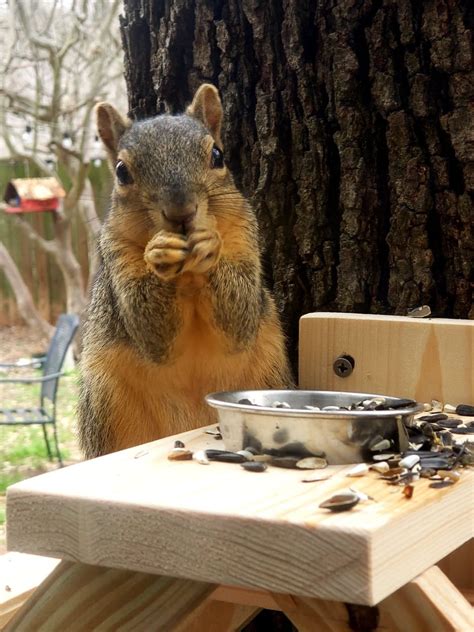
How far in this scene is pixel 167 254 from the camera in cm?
146

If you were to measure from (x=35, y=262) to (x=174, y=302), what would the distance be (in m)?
5.77

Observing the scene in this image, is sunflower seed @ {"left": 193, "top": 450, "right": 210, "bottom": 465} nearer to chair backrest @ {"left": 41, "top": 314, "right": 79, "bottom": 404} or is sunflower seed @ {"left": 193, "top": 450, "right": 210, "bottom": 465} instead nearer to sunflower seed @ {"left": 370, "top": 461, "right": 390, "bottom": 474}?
sunflower seed @ {"left": 370, "top": 461, "right": 390, "bottom": 474}

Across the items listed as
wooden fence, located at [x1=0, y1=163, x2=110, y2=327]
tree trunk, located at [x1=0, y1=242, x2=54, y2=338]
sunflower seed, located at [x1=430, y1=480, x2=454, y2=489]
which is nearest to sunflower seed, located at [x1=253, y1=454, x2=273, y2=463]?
sunflower seed, located at [x1=430, y1=480, x2=454, y2=489]

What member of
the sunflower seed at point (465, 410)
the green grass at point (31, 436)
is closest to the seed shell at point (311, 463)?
the sunflower seed at point (465, 410)

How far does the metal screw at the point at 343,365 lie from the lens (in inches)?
63.2

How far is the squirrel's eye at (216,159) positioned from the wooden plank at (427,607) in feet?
2.99

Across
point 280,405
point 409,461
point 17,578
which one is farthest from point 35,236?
point 409,461

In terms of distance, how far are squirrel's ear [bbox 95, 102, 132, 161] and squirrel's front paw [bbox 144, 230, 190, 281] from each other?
0.43 meters

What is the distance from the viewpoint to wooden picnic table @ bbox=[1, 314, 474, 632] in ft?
2.91

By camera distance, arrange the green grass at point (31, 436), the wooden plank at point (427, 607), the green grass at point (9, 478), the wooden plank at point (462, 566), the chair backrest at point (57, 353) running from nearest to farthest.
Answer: the wooden plank at point (427, 607) < the wooden plank at point (462, 566) < the green grass at point (9, 478) < the green grass at point (31, 436) < the chair backrest at point (57, 353)

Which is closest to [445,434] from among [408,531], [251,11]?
[408,531]

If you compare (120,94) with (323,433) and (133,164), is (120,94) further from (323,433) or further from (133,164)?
(323,433)

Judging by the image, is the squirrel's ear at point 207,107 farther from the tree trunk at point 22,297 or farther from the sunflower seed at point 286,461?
the tree trunk at point 22,297

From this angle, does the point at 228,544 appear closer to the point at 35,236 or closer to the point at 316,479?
the point at 316,479
